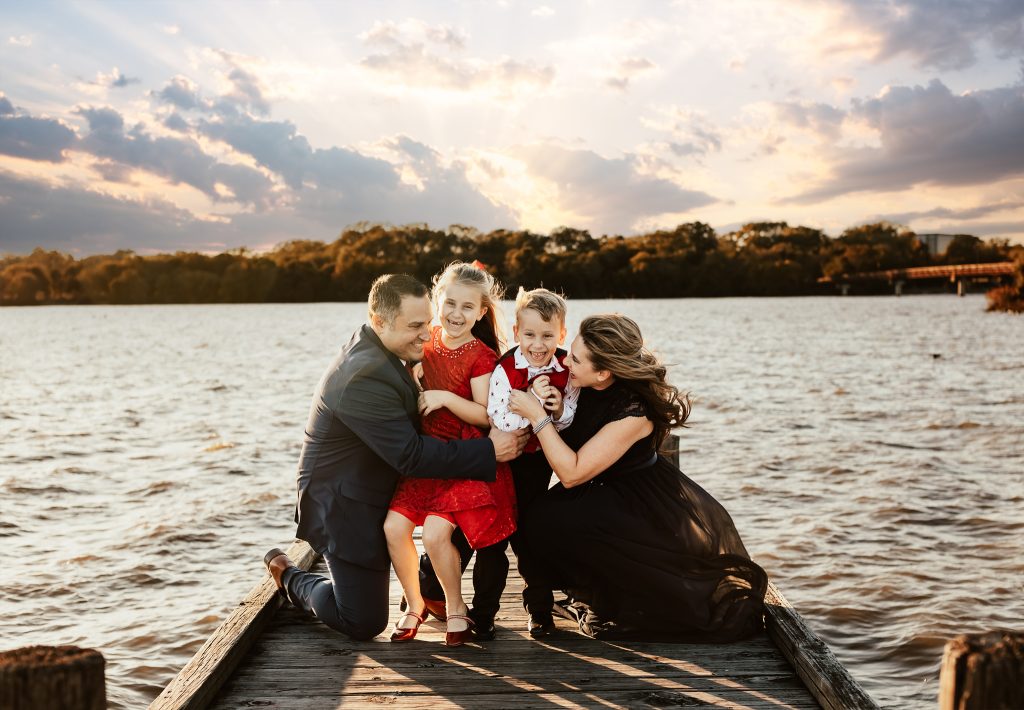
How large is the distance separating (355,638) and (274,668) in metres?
0.43

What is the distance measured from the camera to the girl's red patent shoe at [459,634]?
4148 mm

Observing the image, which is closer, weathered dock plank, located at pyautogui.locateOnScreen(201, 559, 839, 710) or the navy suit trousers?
weathered dock plank, located at pyautogui.locateOnScreen(201, 559, 839, 710)

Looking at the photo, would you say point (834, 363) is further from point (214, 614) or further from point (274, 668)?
point (274, 668)

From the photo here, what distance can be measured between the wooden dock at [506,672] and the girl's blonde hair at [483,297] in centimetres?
156

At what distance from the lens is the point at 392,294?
13.4 feet

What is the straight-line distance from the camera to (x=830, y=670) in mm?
3570

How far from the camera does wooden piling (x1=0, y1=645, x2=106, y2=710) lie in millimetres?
1985

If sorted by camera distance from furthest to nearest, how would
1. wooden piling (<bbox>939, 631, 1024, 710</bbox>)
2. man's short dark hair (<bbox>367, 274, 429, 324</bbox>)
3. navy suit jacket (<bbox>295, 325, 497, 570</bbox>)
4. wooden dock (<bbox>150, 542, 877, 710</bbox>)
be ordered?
man's short dark hair (<bbox>367, 274, 429, 324</bbox>) < navy suit jacket (<bbox>295, 325, 497, 570</bbox>) < wooden dock (<bbox>150, 542, 877, 710</bbox>) < wooden piling (<bbox>939, 631, 1024, 710</bbox>)

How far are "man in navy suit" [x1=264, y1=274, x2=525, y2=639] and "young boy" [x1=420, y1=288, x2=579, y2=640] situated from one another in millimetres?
198

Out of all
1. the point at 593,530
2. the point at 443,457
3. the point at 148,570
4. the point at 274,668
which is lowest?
the point at 148,570

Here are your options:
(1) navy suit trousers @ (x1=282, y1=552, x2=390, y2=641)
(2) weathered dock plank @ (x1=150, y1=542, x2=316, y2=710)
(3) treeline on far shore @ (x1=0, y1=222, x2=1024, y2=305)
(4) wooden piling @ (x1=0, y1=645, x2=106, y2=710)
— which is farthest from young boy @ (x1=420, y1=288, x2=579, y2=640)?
(3) treeline on far shore @ (x1=0, y1=222, x2=1024, y2=305)

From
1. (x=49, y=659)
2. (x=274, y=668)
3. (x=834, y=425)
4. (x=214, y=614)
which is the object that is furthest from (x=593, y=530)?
(x=834, y=425)

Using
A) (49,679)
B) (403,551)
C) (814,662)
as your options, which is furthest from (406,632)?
(49,679)

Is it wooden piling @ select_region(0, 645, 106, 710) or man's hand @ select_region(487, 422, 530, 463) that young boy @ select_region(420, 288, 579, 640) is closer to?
man's hand @ select_region(487, 422, 530, 463)
